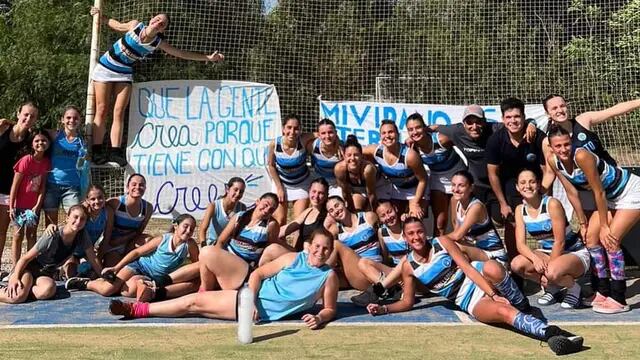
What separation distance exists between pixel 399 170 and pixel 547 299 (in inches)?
68.0

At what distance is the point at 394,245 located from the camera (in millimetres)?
5844

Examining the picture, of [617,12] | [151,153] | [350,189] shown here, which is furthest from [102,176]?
[617,12]

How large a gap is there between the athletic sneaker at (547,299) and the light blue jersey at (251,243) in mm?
2294

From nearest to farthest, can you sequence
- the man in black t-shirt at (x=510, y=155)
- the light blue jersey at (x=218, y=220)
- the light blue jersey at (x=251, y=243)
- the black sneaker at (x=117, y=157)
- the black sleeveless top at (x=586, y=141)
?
the black sleeveless top at (x=586, y=141), the light blue jersey at (x=251, y=243), the man in black t-shirt at (x=510, y=155), the light blue jersey at (x=218, y=220), the black sneaker at (x=117, y=157)

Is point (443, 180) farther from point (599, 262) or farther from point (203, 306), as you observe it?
point (203, 306)

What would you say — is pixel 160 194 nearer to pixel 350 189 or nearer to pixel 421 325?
pixel 350 189

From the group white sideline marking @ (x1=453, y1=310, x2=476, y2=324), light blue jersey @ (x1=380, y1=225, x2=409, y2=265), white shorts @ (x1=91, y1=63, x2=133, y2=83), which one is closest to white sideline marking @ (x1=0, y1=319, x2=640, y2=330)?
white sideline marking @ (x1=453, y1=310, x2=476, y2=324)

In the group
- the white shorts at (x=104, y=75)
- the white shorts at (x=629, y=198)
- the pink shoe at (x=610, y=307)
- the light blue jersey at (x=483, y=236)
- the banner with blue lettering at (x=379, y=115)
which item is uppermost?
the white shorts at (x=104, y=75)

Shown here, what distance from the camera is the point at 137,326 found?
4.77m

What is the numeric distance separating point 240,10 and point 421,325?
307 inches

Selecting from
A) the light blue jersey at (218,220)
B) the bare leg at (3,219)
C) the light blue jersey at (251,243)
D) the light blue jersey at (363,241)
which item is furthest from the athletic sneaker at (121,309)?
the bare leg at (3,219)

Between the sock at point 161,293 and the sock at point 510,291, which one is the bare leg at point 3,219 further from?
the sock at point 510,291

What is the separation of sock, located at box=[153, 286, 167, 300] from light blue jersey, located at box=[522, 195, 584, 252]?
9.66 feet

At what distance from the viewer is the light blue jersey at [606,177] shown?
5.31 metres
